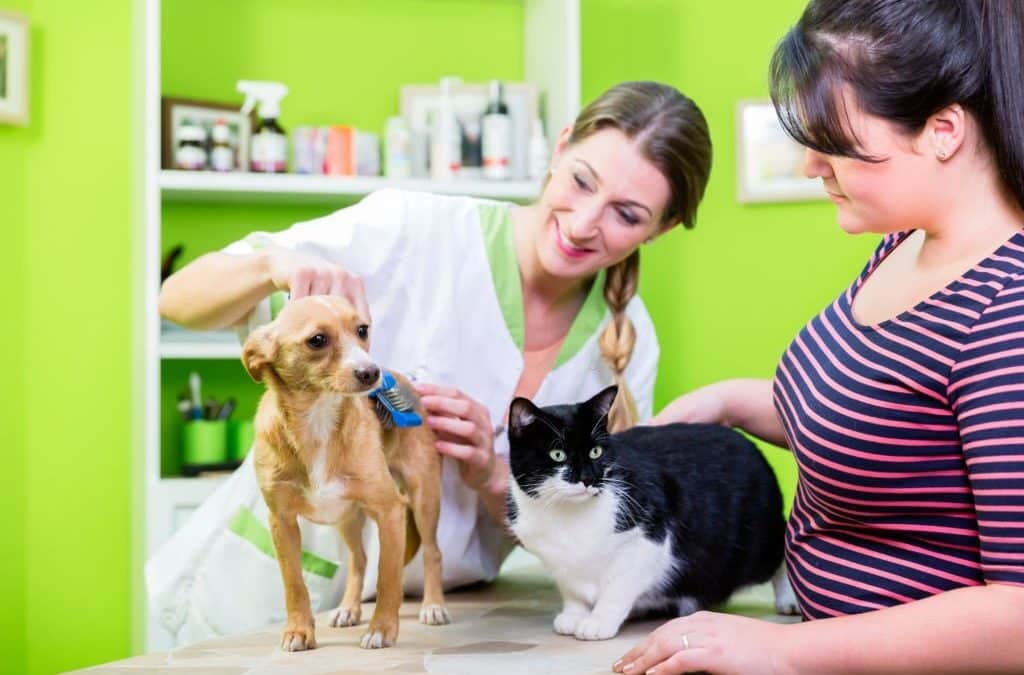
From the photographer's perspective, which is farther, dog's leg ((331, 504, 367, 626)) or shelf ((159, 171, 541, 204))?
shelf ((159, 171, 541, 204))

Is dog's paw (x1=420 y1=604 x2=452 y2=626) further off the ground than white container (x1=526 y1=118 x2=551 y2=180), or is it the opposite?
white container (x1=526 y1=118 x2=551 y2=180)

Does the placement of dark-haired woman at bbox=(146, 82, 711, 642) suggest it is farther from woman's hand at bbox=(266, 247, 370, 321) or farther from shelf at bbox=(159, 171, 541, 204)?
shelf at bbox=(159, 171, 541, 204)

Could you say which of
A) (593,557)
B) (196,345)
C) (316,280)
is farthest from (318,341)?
(196,345)

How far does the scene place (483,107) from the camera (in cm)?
286

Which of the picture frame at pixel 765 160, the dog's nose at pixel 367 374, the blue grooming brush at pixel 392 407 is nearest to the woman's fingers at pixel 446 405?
the blue grooming brush at pixel 392 407

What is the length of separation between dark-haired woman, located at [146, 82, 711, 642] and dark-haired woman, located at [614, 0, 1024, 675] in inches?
22.0

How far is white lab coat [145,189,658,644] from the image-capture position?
1504 millimetres

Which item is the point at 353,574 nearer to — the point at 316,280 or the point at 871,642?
the point at 316,280

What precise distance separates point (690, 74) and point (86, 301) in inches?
70.5

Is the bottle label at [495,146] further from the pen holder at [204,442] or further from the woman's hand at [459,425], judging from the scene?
the woman's hand at [459,425]

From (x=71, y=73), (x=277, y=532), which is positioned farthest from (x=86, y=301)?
(x=277, y=532)

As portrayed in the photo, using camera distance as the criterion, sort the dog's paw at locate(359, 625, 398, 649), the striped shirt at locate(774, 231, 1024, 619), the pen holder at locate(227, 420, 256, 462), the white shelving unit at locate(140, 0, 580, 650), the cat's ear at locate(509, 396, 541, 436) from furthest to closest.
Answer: the pen holder at locate(227, 420, 256, 462) → the white shelving unit at locate(140, 0, 580, 650) → the cat's ear at locate(509, 396, 541, 436) → the dog's paw at locate(359, 625, 398, 649) → the striped shirt at locate(774, 231, 1024, 619)

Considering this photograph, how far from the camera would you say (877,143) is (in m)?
0.89

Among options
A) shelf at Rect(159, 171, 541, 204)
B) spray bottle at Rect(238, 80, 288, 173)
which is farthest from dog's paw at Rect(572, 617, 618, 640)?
spray bottle at Rect(238, 80, 288, 173)
